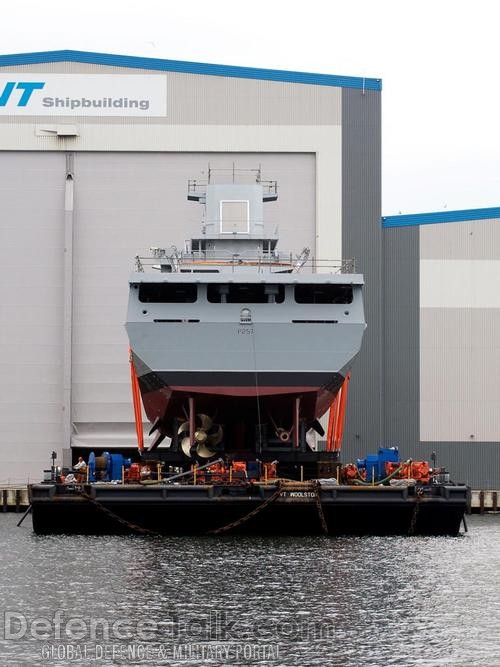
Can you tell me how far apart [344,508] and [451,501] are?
3.21m

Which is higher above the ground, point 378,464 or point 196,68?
point 196,68

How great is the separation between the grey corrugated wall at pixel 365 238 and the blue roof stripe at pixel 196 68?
535 millimetres

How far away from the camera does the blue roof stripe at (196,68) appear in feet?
188

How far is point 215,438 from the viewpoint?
132 feet

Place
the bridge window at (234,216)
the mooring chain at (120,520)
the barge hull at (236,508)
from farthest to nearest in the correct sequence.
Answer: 1. the bridge window at (234,216)
2. the mooring chain at (120,520)
3. the barge hull at (236,508)

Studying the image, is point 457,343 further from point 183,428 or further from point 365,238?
point 183,428

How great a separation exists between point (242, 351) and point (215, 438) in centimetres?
286

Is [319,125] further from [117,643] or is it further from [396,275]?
[117,643]

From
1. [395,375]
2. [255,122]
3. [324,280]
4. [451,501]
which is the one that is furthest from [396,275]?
[451,501]

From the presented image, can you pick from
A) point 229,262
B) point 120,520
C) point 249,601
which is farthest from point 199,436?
point 249,601

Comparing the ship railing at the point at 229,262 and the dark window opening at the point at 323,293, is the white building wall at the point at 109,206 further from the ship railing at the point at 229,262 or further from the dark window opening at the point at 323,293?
the dark window opening at the point at 323,293

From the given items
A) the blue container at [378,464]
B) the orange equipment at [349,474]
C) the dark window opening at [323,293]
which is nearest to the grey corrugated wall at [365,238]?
the dark window opening at [323,293]

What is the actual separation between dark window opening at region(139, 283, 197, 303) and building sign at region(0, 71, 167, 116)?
59.6 ft

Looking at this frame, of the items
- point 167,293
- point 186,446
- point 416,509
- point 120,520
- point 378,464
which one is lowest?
point 120,520
